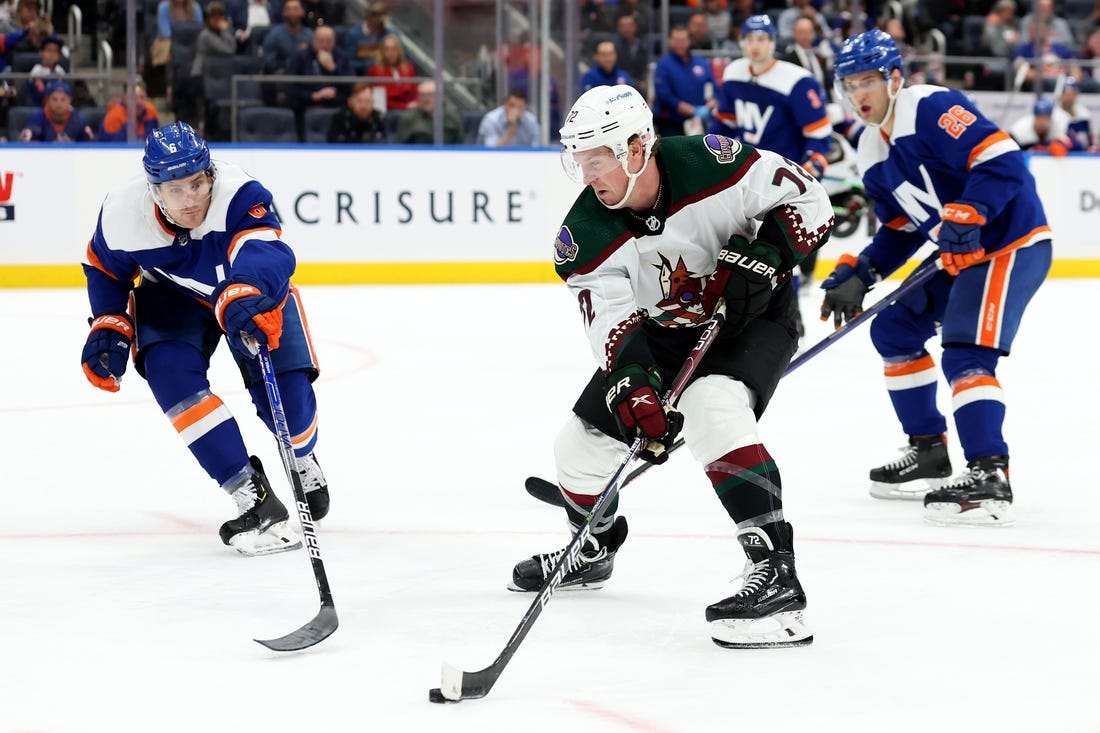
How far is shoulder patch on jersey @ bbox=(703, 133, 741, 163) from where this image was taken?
2.66 meters

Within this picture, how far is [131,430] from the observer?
4.61m

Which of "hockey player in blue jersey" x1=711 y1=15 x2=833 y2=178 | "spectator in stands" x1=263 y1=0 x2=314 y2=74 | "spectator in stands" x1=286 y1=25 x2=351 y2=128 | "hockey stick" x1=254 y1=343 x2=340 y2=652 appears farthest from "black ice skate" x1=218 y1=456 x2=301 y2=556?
"spectator in stands" x1=263 y1=0 x2=314 y2=74

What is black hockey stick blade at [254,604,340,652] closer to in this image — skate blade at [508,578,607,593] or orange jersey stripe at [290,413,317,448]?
skate blade at [508,578,607,593]

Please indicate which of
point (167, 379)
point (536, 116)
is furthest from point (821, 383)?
point (536, 116)

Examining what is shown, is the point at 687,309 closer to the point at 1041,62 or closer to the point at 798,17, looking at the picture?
the point at 798,17

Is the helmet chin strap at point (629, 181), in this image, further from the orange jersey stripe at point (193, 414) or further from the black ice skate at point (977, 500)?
the black ice skate at point (977, 500)

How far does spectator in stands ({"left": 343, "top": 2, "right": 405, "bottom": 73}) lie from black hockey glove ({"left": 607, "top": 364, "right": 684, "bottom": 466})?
7.11m

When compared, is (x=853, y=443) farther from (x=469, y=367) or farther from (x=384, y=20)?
(x=384, y=20)

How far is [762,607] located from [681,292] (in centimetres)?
57

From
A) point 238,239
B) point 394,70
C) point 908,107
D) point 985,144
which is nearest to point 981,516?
point 985,144

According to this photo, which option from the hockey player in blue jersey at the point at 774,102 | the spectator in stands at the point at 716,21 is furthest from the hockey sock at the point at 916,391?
the spectator in stands at the point at 716,21

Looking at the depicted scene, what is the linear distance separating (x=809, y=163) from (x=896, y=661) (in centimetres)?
451

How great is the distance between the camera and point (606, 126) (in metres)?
2.46

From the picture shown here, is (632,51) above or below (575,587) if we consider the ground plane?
above
